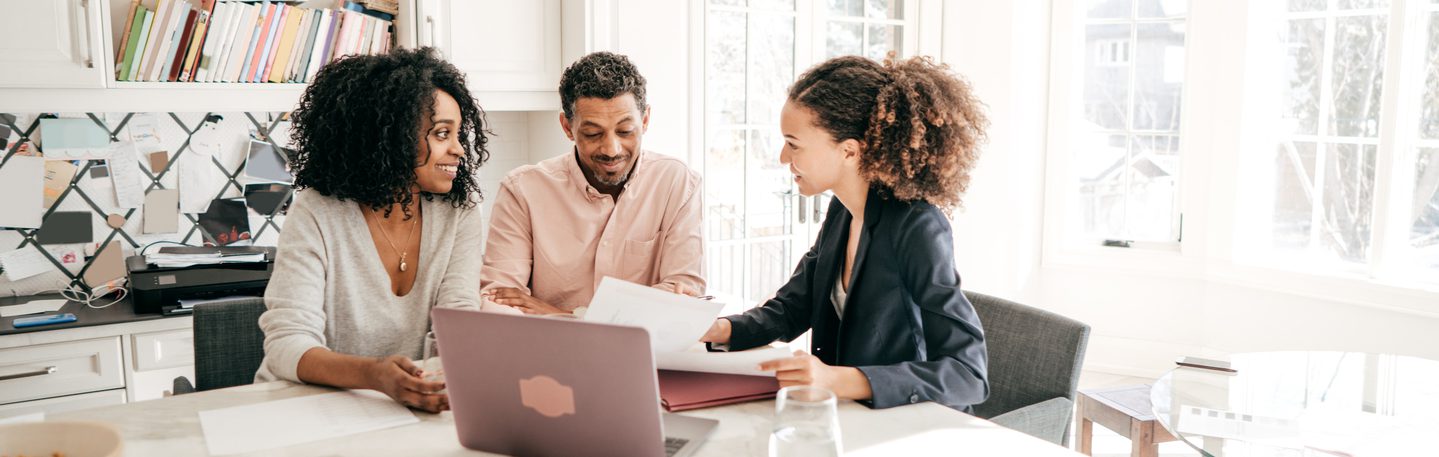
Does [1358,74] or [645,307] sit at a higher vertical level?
[1358,74]

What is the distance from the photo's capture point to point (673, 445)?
4.44 feet

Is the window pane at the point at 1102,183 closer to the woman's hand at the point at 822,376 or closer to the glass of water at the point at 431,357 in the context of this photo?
the woman's hand at the point at 822,376

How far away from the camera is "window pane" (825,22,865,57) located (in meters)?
3.92

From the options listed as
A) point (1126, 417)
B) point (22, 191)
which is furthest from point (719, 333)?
point (22, 191)

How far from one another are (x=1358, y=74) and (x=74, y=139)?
4.28m

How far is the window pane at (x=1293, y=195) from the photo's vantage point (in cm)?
394

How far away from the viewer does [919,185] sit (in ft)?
5.77

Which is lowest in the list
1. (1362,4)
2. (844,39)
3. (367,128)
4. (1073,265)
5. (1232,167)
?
(1073,265)

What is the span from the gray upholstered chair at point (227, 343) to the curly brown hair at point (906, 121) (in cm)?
120

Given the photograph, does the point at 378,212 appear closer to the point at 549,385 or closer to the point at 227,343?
the point at 227,343

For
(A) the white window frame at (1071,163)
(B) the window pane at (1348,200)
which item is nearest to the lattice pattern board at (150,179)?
(A) the white window frame at (1071,163)

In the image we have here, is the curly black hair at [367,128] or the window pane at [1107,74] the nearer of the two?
the curly black hair at [367,128]

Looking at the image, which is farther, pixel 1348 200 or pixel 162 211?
pixel 1348 200

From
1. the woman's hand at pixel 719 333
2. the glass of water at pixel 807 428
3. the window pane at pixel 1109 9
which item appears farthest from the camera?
the window pane at pixel 1109 9
